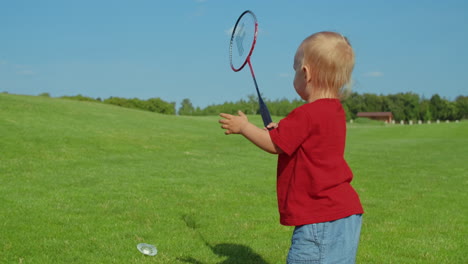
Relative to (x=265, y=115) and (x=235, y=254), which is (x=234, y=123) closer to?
(x=265, y=115)

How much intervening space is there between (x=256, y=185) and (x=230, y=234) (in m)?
5.53

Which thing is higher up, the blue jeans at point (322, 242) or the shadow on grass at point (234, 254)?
the blue jeans at point (322, 242)

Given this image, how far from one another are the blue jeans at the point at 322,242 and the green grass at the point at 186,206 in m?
3.05

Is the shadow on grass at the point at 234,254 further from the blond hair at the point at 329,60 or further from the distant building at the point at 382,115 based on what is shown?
the distant building at the point at 382,115

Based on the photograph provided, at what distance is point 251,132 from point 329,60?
2.61 ft

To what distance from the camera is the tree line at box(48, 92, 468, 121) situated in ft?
329

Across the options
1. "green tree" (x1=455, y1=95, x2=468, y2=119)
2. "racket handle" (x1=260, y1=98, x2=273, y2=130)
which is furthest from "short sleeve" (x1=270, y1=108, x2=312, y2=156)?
"green tree" (x1=455, y1=95, x2=468, y2=119)

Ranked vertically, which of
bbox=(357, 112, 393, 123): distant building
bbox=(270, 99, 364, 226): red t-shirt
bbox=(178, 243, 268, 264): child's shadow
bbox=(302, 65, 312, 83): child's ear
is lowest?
bbox=(178, 243, 268, 264): child's shadow

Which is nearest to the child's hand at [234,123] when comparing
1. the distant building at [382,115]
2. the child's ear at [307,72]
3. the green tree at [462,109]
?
the child's ear at [307,72]

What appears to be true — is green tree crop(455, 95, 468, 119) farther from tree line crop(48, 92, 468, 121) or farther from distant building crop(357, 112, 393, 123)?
distant building crop(357, 112, 393, 123)

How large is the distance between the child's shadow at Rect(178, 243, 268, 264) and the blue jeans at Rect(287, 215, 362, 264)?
2979 mm

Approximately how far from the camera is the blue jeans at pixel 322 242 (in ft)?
11.8

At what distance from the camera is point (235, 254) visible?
6859 millimetres

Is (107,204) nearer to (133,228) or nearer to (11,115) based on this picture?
(133,228)
